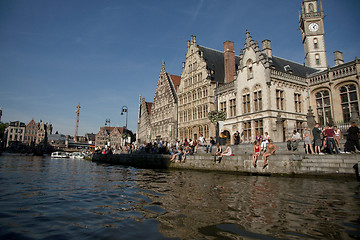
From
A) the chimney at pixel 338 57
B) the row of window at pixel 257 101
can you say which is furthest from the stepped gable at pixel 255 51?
the chimney at pixel 338 57

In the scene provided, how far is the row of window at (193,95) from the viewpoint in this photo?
33.2 metres

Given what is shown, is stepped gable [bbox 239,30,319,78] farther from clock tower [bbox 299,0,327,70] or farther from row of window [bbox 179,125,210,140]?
row of window [bbox 179,125,210,140]

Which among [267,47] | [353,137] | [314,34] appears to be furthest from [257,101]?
[314,34]

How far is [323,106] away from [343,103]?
2.07m

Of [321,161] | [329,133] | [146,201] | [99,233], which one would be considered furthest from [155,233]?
[329,133]

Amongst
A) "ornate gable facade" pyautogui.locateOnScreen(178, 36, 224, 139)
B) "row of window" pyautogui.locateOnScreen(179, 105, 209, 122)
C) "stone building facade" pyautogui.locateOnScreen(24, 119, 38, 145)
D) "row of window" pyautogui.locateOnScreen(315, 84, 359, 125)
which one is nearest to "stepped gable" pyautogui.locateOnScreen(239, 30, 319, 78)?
"row of window" pyautogui.locateOnScreen(315, 84, 359, 125)

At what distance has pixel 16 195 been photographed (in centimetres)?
641

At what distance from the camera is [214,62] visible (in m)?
35.8

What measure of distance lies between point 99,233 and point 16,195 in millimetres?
4621

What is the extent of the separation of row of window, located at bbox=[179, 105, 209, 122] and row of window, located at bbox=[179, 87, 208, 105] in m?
1.68

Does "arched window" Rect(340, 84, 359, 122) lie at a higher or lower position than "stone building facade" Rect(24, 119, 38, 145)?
lower

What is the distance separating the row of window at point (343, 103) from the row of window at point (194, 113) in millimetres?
14114

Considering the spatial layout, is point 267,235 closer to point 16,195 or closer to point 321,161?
point 16,195

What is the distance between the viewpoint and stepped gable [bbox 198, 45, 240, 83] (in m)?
33.6
